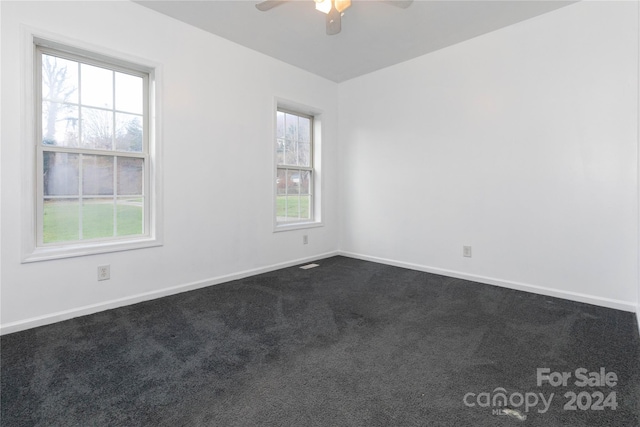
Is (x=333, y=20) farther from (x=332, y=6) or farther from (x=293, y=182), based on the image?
(x=293, y=182)

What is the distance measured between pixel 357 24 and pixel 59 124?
9.08ft

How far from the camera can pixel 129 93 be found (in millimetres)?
2811

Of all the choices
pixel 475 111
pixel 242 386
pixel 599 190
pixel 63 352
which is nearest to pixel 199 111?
pixel 63 352

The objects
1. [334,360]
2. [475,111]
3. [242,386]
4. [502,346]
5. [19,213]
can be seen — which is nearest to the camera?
[242,386]

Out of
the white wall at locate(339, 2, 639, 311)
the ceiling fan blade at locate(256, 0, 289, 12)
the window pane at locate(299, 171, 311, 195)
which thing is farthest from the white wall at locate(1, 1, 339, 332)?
the white wall at locate(339, 2, 639, 311)

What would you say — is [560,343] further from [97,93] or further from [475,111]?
[97,93]

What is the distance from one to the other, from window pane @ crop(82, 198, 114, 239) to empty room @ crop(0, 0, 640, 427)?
0.06 ft

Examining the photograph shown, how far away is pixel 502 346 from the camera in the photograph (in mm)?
1960

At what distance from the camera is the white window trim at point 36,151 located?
7.23 feet

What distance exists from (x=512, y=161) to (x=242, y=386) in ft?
10.2

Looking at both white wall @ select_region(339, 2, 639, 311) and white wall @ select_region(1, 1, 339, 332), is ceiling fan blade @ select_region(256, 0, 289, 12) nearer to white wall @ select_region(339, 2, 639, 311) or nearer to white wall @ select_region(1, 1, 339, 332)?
white wall @ select_region(1, 1, 339, 332)

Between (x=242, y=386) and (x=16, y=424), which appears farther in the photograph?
(x=242, y=386)

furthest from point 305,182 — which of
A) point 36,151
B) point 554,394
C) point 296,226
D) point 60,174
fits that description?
point 554,394

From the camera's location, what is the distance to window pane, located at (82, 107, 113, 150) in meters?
2.56
